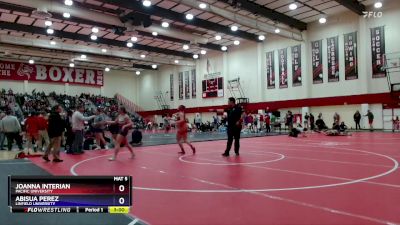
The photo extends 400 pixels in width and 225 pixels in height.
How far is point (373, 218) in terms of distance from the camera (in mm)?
4191

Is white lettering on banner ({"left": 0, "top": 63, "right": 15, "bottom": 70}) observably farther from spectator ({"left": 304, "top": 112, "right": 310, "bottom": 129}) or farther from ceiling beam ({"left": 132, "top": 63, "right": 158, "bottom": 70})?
spectator ({"left": 304, "top": 112, "right": 310, "bottom": 129})

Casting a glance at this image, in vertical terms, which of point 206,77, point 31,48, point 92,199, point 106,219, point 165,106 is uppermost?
point 31,48

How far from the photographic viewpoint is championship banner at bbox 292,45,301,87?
30016 mm

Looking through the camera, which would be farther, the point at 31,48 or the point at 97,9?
the point at 31,48

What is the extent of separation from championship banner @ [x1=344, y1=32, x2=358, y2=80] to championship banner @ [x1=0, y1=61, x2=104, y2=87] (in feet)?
111

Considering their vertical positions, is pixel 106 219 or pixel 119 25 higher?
pixel 119 25

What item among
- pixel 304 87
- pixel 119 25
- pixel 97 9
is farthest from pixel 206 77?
pixel 97 9

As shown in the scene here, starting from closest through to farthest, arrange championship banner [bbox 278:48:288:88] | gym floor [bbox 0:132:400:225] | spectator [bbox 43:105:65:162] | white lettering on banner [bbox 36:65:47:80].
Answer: gym floor [bbox 0:132:400:225]
spectator [bbox 43:105:65:162]
championship banner [bbox 278:48:288:88]
white lettering on banner [bbox 36:65:47:80]

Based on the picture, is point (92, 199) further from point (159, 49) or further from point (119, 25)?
point (159, 49)

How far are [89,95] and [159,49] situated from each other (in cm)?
1423

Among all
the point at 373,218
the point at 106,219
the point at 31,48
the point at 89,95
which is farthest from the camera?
the point at 89,95

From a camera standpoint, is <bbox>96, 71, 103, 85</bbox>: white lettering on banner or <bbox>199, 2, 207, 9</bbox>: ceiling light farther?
<bbox>96, 71, 103, 85</bbox>: white lettering on banner
